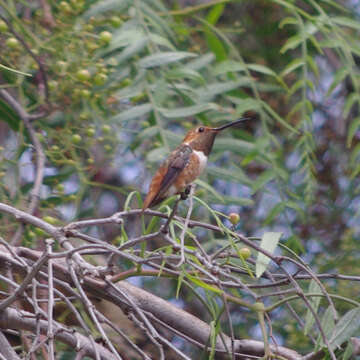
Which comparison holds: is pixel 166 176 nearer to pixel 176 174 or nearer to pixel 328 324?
pixel 176 174

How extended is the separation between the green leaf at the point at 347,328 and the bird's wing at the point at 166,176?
86cm

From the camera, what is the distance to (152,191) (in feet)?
8.36

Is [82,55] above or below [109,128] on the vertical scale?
above

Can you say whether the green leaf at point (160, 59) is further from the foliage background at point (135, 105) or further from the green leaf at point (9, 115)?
the green leaf at point (9, 115)

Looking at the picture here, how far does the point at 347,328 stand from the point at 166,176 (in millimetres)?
927

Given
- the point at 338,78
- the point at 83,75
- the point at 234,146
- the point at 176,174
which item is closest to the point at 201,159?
the point at 176,174

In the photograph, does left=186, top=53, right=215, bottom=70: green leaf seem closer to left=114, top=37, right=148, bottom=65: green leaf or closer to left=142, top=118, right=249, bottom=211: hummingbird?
left=114, top=37, right=148, bottom=65: green leaf

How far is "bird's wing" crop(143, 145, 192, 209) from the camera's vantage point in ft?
8.29

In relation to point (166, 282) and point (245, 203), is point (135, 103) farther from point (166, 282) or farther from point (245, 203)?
point (166, 282)

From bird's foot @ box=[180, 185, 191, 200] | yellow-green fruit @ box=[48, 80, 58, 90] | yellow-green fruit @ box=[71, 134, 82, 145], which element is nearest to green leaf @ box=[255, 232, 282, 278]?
bird's foot @ box=[180, 185, 191, 200]

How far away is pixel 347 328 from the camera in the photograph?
5.94ft

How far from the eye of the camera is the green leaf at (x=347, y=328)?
179cm

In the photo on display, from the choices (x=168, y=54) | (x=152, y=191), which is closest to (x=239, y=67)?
(x=168, y=54)

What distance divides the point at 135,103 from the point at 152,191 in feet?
3.39
